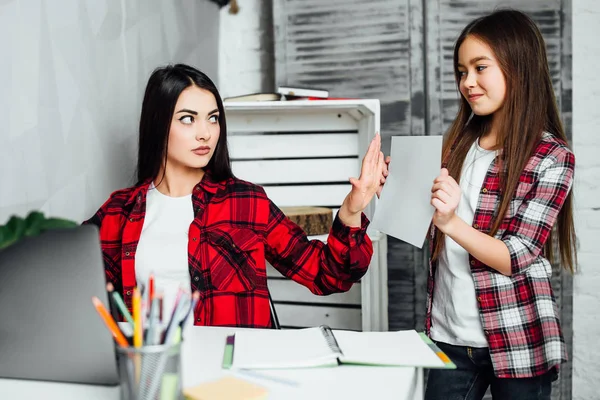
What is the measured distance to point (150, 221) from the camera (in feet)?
4.63

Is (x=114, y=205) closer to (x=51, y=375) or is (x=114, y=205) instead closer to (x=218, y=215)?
(x=218, y=215)

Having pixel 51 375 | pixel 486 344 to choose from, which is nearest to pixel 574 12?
pixel 486 344

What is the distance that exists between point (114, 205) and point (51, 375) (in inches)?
25.6

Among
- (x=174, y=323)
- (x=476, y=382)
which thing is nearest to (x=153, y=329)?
(x=174, y=323)

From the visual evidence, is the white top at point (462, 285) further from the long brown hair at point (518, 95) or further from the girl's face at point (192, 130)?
the girl's face at point (192, 130)

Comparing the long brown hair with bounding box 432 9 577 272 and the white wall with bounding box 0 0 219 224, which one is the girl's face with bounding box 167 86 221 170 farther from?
the long brown hair with bounding box 432 9 577 272

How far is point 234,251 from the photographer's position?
55.1 inches

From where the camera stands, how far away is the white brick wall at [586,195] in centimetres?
232

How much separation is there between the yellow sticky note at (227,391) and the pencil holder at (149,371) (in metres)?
0.04

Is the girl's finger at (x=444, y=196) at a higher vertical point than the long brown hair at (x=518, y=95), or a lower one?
lower

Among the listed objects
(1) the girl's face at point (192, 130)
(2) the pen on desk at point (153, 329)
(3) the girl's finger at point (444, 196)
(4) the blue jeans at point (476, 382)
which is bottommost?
(4) the blue jeans at point (476, 382)

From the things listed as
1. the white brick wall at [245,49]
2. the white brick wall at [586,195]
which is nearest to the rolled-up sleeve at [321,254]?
the white brick wall at [245,49]

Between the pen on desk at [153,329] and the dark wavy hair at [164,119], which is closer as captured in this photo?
the pen on desk at [153,329]

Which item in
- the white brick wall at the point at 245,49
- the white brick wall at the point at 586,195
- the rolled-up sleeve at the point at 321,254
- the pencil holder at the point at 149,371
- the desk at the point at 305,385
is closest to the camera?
the pencil holder at the point at 149,371
